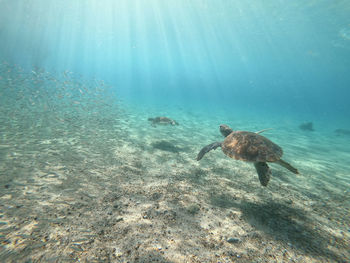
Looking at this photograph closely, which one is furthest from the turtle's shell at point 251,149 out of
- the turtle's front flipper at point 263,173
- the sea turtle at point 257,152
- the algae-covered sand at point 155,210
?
the algae-covered sand at point 155,210

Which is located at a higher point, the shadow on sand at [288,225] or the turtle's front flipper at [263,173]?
the turtle's front flipper at [263,173]

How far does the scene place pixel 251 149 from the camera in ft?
14.1

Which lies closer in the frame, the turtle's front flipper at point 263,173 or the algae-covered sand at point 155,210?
the algae-covered sand at point 155,210

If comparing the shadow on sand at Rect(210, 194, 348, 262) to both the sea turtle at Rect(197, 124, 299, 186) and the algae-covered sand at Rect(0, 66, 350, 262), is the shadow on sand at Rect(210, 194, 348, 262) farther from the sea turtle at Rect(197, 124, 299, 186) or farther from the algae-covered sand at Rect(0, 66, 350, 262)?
the sea turtle at Rect(197, 124, 299, 186)

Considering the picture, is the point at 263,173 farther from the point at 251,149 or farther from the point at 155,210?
the point at 155,210

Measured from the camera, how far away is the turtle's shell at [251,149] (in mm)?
4101

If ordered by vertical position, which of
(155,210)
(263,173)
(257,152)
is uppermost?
(257,152)

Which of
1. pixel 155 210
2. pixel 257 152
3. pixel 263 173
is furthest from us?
pixel 257 152

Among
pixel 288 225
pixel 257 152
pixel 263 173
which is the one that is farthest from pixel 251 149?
pixel 288 225

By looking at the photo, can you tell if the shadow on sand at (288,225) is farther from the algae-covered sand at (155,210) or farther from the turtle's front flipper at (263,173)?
the turtle's front flipper at (263,173)

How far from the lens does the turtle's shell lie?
410 cm

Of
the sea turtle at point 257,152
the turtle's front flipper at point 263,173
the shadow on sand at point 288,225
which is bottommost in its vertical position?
the shadow on sand at point 288,225

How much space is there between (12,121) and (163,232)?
11904mm

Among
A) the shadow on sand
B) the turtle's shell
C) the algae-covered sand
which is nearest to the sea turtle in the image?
the turtle's shell
